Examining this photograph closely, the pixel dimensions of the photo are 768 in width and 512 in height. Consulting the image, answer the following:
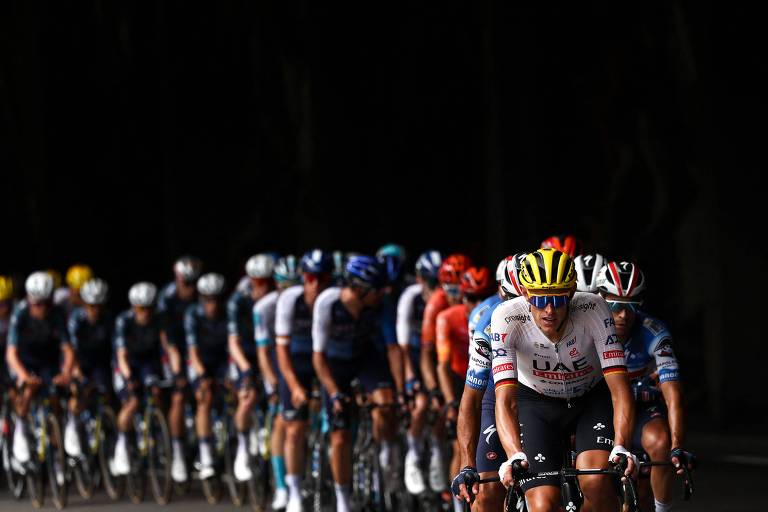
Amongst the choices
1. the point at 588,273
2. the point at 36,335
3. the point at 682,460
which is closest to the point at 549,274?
the point at 682,460

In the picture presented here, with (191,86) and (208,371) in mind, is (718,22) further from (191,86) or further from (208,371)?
(191,86)

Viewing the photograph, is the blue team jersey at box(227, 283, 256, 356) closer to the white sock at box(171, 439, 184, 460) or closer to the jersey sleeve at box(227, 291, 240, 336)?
the jersey sleeve at box(227, 291, 240, 336)

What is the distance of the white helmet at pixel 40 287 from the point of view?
1457 cm

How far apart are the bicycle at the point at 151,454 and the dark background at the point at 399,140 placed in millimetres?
5801

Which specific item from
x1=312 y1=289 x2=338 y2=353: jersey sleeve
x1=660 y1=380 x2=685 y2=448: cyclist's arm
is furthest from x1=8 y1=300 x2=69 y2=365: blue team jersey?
x1=660 y1=380 x2=685 y2=448: cyclist's arm

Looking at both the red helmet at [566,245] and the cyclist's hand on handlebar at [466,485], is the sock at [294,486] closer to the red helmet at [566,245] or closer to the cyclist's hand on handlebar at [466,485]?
the red helmet at [566,245]

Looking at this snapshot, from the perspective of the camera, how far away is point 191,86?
24500 mm

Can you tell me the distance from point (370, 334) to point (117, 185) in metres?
14.0

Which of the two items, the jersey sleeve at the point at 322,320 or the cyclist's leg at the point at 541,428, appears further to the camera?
the jersey sleeve at the point at 322,320

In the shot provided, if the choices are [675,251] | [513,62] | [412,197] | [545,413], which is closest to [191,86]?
[412,197]

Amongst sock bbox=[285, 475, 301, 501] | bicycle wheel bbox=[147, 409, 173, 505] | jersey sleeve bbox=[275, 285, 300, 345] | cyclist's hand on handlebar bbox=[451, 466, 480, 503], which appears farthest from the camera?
bicycle wheel bbox=[147, 409, 173, 505]

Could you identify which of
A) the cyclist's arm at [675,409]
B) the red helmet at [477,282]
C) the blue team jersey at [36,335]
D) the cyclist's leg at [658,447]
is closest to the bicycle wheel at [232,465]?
the blue team jersey at [36,335]

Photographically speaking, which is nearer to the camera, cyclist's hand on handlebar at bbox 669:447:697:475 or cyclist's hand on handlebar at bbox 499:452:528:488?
cyclist's hand on handlebar at bbox 499:452:528:488

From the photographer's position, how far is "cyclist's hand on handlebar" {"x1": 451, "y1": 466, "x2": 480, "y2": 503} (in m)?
7.37
